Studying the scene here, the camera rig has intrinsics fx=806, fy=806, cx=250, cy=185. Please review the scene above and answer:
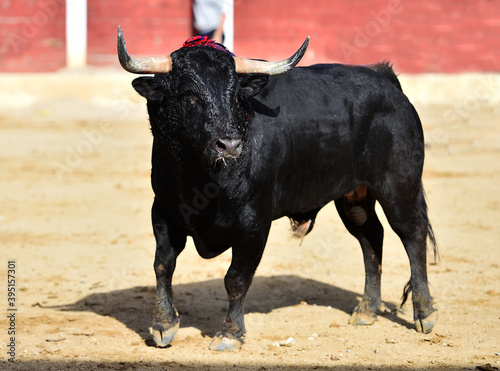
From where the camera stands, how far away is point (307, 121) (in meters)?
4.18

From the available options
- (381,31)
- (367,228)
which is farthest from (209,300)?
(381,31)

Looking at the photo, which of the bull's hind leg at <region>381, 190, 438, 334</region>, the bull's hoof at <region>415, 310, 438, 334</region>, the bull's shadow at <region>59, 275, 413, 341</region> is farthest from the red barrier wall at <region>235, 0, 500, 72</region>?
the bull's hoof at <region>415, 310, 438, 334</region>

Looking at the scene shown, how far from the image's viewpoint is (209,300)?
4879 millimetres

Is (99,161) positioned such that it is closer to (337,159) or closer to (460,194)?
(460,194)

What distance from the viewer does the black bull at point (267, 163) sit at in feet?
12.1

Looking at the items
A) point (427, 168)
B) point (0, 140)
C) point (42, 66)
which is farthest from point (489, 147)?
point (42, 66)

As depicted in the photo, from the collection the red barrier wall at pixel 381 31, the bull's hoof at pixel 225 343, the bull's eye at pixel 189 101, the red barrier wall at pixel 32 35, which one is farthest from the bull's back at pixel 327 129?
the red barrier wall at pixel 32 35

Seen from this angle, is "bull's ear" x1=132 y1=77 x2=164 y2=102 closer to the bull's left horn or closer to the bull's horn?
the bull's horn

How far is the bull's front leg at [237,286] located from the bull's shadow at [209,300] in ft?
1.03

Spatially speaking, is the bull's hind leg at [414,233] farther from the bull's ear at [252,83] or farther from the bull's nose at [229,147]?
the bull's nose at [229,147]

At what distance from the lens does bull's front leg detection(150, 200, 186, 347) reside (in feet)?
13.1

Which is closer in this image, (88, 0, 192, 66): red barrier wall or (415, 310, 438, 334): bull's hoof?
(415, 310, 438, 334): bull's hoof

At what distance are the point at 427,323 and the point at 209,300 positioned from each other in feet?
4.33

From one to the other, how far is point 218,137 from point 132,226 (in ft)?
10.9
